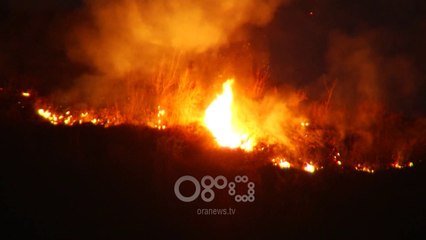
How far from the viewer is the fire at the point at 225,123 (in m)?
8.28

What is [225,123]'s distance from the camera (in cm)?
884

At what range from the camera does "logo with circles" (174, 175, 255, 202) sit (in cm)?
629

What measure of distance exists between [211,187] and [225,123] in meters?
2.51

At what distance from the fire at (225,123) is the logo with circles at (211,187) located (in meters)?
1.30

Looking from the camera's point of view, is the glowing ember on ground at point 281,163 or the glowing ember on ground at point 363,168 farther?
the glowing ember on ground at point 363,168

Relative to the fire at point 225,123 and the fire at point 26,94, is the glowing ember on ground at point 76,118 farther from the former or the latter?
the fire at point 225,123

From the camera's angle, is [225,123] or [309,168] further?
[225,123]

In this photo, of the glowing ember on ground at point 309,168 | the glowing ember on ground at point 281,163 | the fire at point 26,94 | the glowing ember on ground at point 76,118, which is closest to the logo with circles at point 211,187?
the glowing ember on ground at point 281,163

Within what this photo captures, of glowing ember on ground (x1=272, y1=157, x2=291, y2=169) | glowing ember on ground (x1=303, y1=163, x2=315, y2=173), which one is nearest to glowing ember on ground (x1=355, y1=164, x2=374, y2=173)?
glowing ember on ground (x1=303, y1=163, x2=315, y2=173)

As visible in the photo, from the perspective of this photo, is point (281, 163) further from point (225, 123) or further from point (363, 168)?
point (363, 168)

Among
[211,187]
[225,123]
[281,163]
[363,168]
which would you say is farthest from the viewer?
[225,123]

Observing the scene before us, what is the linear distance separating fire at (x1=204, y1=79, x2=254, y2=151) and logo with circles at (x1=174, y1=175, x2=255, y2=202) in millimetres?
1298

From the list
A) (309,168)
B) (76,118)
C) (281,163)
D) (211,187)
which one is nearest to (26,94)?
(76,118)

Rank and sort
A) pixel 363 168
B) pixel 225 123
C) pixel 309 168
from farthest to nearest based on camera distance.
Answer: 1. pixel 225 123
2. pixel 363 168
3. pixel 309 168
